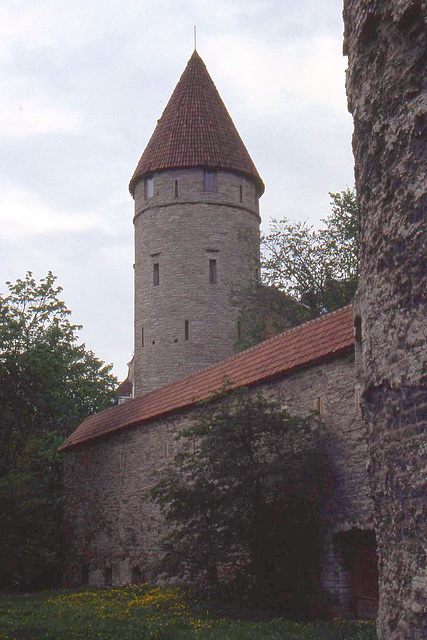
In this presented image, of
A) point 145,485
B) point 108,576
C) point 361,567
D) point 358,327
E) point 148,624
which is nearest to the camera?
point 358,327

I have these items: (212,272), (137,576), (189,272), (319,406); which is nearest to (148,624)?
(319,406)

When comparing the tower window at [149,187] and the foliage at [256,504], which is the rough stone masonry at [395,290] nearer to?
the foliage at [256,504]

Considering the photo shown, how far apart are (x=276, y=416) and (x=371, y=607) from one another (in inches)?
118

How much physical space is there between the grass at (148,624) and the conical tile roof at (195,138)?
1771 centimetres

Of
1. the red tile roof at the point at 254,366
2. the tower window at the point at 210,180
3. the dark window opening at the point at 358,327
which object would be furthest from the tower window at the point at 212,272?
the dark window opening at the point at 358,327

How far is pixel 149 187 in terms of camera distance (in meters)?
30.2

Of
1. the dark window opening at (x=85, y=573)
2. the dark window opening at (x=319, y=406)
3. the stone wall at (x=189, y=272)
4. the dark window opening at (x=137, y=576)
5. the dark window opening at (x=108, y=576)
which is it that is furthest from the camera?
the stone wall at (x=189, y=272)

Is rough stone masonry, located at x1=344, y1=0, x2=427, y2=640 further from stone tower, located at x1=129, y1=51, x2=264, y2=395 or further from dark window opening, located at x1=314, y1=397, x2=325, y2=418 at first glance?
stone tower, located at x1=129, y1=51, x2=264, y2=395

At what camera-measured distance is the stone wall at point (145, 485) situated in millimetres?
11859

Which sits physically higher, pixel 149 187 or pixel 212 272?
pixel 149 187

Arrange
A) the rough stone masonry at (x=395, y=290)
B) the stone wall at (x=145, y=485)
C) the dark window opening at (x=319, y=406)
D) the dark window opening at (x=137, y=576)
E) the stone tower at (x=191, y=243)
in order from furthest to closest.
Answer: the stone tower at (x=191, y=243) → the dark window opening at (x=137, y=576) → the dark window opening at (x=319, y=406) → the stone wall at (x=145, y=485) → the rough stone masonry at (x=395, y=290)

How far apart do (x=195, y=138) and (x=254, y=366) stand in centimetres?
1643

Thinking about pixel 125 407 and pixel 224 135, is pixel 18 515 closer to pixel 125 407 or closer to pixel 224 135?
pixel 125 407

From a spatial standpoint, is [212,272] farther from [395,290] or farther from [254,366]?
[395,290]
